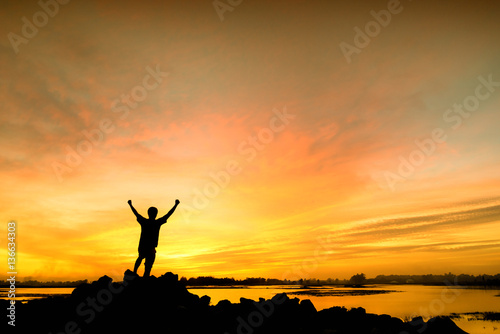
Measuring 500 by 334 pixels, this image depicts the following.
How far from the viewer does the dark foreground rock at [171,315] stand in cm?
1016

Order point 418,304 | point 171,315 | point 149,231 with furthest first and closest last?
point 418,304
point 149,231
point 171,315

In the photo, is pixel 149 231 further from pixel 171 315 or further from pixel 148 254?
pixel 171 315

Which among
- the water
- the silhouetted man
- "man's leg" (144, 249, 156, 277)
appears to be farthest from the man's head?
the water

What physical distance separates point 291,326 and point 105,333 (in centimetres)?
599

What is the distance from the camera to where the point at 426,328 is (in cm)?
1142

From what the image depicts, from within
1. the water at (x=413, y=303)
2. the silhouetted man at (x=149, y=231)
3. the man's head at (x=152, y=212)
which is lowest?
the water at (x=413, y=303)

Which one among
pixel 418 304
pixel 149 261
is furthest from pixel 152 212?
pixel 418 304

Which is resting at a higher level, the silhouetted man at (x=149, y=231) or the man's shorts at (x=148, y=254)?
the silhouetted man at (x=149, y=231)

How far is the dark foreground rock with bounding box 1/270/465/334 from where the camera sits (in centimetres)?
1016

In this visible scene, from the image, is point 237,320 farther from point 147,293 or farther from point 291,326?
point 147,293

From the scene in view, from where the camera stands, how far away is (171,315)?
1041 centimetres

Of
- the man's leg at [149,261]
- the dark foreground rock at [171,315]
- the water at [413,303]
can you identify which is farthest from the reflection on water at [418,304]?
the man's leg at [149,261]

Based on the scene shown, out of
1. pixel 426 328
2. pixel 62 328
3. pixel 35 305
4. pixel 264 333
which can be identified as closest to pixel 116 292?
pixel 62 328

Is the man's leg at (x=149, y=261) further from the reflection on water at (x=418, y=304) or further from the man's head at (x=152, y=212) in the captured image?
the reflection on water at (x=418, y=304)
